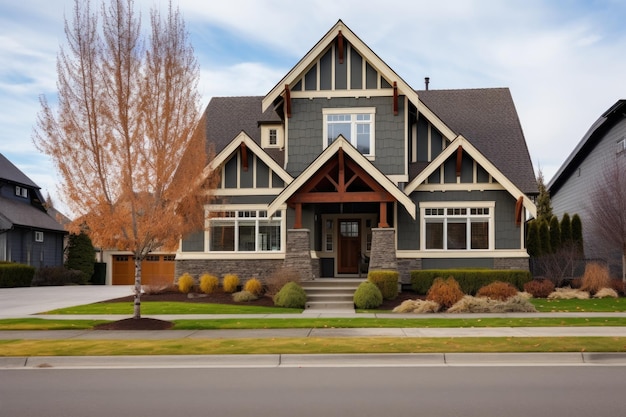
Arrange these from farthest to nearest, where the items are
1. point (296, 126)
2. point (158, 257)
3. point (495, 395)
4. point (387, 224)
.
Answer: point (158, 257), point (296, 126), point (387, 224), point (495, 395)

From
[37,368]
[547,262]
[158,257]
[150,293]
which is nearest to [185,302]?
[150,293]

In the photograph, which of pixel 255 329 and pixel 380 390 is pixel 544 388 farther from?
pixel 255 329

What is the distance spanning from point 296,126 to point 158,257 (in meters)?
18.7

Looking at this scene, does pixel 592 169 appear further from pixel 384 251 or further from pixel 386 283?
pixel 386 283

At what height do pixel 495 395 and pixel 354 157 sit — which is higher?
pixel 354 157

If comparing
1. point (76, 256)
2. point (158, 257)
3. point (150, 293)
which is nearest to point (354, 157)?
point (150, 293)

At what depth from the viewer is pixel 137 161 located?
52.2ft

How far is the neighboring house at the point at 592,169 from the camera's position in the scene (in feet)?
103

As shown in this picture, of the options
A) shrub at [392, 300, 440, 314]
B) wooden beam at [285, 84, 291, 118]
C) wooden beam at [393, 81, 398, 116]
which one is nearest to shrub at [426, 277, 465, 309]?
shrub at [392, 300, 440, 314]

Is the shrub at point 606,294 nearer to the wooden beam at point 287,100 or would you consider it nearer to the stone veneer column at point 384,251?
the stone veneer column at point 384,251

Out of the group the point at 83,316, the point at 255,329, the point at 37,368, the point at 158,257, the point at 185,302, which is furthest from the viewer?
the point at 158,257


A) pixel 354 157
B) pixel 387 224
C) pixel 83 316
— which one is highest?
pixel 354 157

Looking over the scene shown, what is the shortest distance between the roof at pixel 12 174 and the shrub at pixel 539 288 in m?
31.1

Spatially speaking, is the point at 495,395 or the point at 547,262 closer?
the point at 495,395
